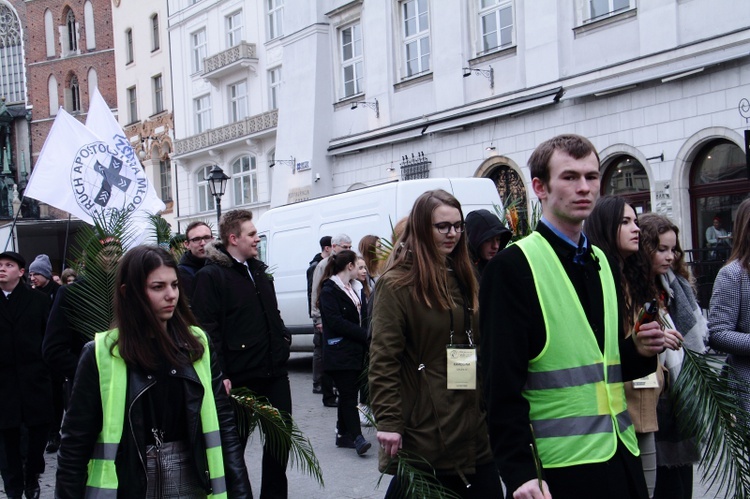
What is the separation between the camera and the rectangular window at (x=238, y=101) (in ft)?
110

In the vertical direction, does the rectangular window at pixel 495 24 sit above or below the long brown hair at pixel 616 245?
above

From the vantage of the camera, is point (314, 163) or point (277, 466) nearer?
point (277, 466)

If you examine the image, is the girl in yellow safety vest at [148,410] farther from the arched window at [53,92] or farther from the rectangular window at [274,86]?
the arched window at [53,92]

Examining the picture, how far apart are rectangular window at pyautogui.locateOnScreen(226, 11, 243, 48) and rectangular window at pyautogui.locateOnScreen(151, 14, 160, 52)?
7166 mm

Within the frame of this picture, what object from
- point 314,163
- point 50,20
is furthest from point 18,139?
point 314,163

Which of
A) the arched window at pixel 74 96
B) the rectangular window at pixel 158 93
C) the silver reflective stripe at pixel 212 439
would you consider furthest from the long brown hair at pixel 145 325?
the arched window at pixel 74 96

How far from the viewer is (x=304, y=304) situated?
14.5 m

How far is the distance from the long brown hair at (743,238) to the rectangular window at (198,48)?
108 feet

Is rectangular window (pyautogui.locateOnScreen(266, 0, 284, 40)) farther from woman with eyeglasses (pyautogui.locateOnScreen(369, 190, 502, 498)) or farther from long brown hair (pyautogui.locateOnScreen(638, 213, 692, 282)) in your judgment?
woman with eyeglasses (pyautogui.locateOnScreen(369, 190, 502, 498))

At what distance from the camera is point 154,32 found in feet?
132

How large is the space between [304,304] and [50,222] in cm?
2311

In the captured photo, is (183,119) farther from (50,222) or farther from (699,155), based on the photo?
(699,155)

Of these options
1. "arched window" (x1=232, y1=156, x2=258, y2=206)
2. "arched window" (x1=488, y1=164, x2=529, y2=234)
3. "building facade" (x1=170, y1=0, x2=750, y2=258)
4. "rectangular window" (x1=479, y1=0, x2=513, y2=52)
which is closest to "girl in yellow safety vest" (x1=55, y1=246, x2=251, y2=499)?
"building facade" (x1=170, y1=0, x2=750, y2=258)

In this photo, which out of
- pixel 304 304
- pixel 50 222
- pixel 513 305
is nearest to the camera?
pixel 513 305
